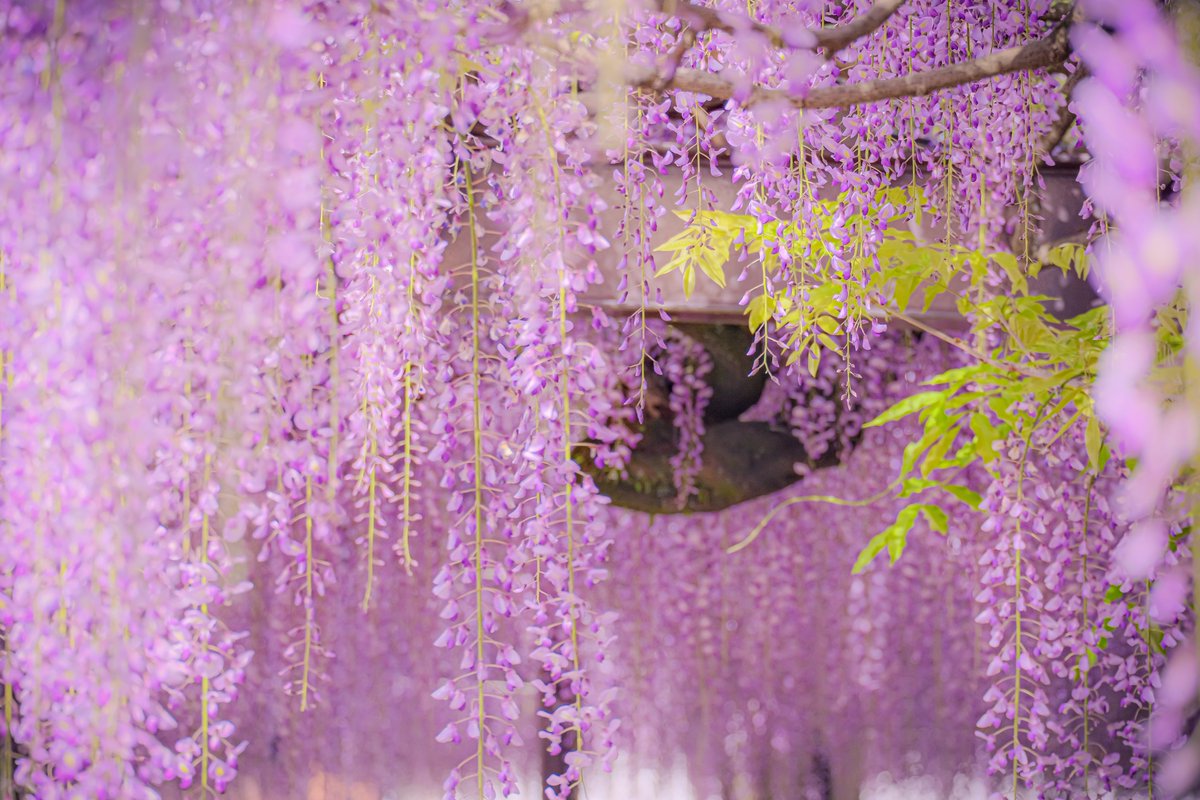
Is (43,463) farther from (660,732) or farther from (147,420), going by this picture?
(660,732)

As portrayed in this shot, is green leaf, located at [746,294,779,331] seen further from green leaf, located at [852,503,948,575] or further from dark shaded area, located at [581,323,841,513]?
dark shaded area, located at [581,323,841,513]

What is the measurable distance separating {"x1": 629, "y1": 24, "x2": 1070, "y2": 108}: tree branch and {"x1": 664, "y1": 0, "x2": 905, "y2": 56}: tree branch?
0.23 feet

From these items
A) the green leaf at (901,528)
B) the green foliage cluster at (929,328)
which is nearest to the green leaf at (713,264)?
the green foliage cluster at (929,328)

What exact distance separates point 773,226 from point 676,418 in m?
1.64

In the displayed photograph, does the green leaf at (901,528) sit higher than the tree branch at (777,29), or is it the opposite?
the tree branch at (777,29)

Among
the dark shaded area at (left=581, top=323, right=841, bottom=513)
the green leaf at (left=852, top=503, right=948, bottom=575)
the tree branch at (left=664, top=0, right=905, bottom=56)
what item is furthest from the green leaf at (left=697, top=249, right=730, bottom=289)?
the dark shaded area at (left=581, top=323, right=841, bottom=513)

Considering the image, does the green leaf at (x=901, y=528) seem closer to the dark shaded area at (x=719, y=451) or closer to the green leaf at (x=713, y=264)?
the green leaf at (x=713, y=264)

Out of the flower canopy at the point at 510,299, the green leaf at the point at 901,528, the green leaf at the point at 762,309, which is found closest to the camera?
the flower canopy at the point at 510,299

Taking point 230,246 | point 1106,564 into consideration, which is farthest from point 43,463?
point 1106,564

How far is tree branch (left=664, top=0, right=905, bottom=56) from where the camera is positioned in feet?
3.86

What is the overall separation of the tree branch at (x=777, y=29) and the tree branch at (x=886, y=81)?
2.7 inches

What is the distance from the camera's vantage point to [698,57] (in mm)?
2340

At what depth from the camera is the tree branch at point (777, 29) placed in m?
1.18

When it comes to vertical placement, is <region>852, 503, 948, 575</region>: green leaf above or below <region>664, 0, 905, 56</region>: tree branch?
below
